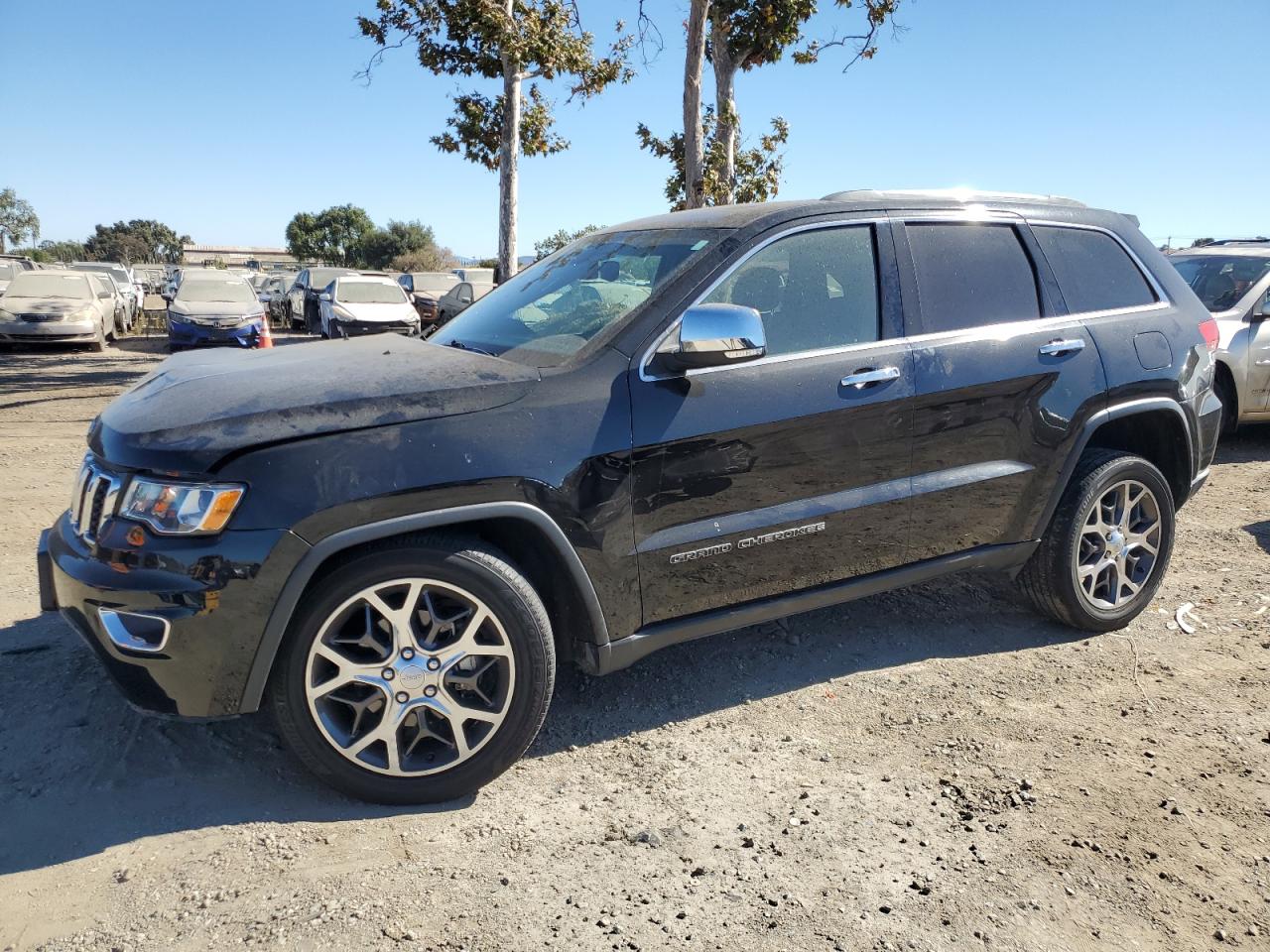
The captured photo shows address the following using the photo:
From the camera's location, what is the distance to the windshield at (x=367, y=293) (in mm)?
18609

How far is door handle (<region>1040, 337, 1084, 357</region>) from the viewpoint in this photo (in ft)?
13.2

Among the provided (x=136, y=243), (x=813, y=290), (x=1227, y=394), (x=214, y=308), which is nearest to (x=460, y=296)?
(x=214, y=308)

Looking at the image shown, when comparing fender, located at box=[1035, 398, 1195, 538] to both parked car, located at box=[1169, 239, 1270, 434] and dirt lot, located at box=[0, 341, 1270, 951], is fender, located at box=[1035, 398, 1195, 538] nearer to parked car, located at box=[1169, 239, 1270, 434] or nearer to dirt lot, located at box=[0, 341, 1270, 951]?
dirt lot, located at box=[0, 341, 1270, 951]

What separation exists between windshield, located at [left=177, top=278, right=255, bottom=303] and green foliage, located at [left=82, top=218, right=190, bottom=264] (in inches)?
3020

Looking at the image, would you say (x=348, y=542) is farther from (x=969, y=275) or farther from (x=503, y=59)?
(x=503, y=59)

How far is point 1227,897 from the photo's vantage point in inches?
103

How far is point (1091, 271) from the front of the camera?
437 centimetres

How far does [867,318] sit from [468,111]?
1430 centimetres

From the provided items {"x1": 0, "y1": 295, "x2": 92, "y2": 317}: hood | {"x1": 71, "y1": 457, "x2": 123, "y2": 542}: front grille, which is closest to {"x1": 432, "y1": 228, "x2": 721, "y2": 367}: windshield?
{"x1": 71, "y1": 457, "x2": 123, "y2": 542}: front grille

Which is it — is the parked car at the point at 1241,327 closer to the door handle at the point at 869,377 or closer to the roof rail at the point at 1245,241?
the roof rail at the point at 1245,241

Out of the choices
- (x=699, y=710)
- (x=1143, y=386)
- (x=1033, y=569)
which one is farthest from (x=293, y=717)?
(x=1143, y=386)

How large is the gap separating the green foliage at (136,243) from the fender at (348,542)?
93.2 m

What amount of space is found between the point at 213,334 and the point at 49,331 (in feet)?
11.6

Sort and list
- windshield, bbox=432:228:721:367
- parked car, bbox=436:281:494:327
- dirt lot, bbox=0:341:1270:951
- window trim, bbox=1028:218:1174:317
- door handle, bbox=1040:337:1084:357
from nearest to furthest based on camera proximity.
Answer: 1. dirt lot, bbox=0:341:1270:951
2. windshield, bbox=432:228:721:367
3. door handle, bbox=1040:337:1084:357
4. window trim, bbox=1028:218:1174:317
5. parked car, bbox=436:281:494:327
